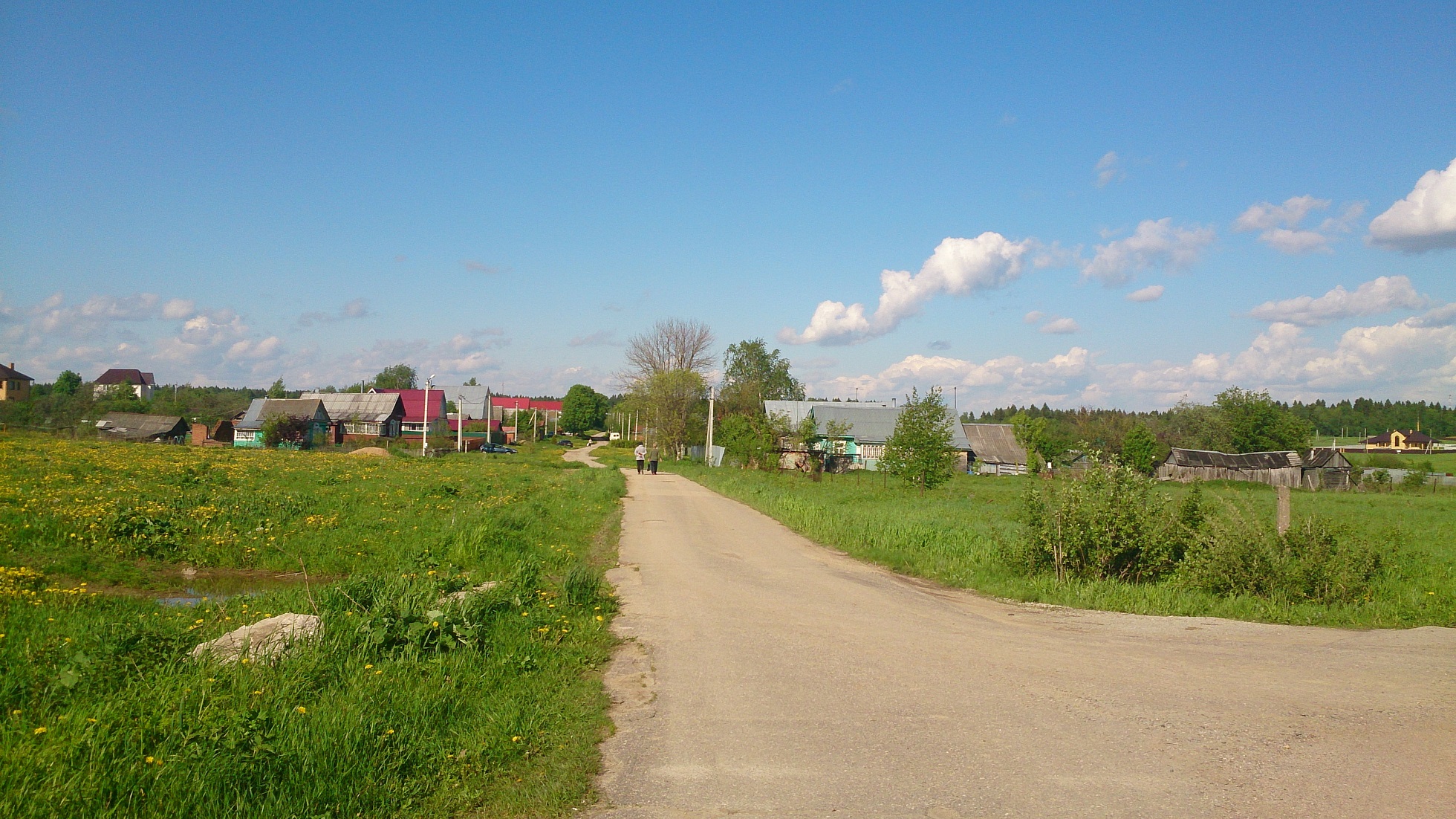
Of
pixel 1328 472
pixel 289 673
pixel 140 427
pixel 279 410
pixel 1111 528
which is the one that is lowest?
pixel 289 673

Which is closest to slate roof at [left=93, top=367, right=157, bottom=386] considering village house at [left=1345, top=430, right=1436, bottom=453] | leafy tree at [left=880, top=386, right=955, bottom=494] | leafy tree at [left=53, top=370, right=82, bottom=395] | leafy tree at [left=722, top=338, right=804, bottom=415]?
leafy tree at [left=53, top=370, right=82, bottom=395]

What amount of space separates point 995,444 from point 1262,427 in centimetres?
2325

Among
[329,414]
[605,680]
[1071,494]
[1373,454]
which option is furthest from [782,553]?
[1373,454]

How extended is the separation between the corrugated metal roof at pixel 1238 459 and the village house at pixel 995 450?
12641 mm

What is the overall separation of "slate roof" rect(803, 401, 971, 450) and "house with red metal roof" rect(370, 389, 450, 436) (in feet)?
130

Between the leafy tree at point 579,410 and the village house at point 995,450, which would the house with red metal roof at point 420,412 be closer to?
the leafy tree at point 579,410

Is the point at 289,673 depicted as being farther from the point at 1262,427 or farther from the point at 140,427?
the point at 1262,427

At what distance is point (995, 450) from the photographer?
8012cm

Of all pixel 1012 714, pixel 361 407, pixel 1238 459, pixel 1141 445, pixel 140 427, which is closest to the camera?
pixel 1012 714

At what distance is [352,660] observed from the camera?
273 inches

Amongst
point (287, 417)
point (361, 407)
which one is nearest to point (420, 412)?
point (361, 407)

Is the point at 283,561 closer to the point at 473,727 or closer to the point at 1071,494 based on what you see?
the point at 473,727

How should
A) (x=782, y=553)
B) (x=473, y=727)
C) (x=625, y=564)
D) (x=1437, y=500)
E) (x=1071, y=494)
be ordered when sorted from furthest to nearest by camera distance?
(x=1437, y=500), (x=782, y=553), (x=625, y=564), (x=1071, y=494), (x=473, y=727)

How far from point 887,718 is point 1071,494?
7955 millimetres
